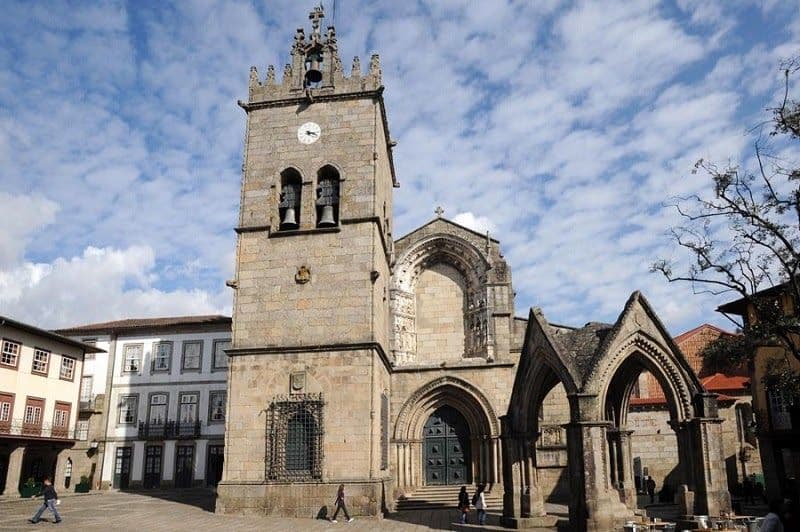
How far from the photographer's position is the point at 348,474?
62.2 ft

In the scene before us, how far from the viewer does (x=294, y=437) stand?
19469 millimetres

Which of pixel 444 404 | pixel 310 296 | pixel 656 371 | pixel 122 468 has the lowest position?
pixel 122 468

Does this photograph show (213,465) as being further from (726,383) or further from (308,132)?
(726,383)

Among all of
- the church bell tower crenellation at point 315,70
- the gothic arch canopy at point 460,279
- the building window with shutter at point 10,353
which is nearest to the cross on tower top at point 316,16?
the church bell tower crenellation at point 315,70

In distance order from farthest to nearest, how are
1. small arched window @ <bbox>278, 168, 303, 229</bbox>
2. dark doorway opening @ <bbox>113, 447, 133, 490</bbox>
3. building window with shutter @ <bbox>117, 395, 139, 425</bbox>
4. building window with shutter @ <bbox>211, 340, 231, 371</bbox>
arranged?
building window with shutter @ <bbox>211, 340, 231, 371</bbox>, building window with shutter @ <bbox>117, 395, 139, 425</bbox>, dark doorway opening @ <bbox>113, 447, 133, 490</bbox>, small arched window @ <bbox>278, 168, 303, 229</bbox>

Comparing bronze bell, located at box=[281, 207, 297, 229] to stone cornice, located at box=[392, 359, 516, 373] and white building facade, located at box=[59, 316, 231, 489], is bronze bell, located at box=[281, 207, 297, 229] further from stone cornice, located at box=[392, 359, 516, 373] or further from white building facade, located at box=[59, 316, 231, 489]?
white building facade, located at box=[59, 316, 231, 489]

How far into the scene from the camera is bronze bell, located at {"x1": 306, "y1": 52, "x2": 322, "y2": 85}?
2355 centimetres

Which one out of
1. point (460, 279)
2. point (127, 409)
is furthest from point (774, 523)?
point (127, 409)

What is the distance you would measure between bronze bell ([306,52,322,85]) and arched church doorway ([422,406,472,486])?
13488 millimetres

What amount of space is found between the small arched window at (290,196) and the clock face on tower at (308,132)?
1129mm

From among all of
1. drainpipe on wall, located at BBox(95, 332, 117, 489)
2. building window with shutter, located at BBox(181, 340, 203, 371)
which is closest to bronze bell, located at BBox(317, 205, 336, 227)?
building window with shutter, located at BBox(181, 340, 203, 371)

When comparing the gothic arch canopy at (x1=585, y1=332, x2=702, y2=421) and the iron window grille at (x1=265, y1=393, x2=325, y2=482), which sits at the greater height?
the gothic arch canopy at (x1=585, y1=332, x2=702, y2=421)

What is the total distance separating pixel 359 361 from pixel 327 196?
5.75m

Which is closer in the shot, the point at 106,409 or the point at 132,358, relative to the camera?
the point at 106,409
